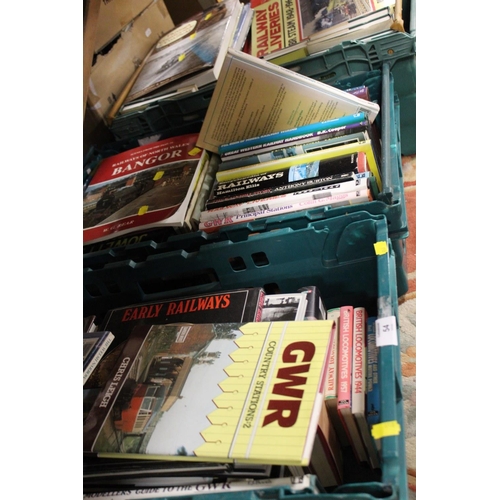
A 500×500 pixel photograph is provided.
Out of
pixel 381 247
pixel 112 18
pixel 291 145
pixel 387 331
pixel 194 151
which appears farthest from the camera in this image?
pixel 112 18

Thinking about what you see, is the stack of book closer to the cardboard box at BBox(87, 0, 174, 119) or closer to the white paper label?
the white paper label

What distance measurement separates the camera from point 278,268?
975 mm

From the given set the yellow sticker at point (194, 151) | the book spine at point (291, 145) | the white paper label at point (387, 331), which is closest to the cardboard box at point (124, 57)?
the yellow sticker at point (194, 151)

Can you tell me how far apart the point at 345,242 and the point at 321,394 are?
1.17 ft

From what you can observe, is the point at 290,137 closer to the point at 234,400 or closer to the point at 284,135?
the point at 284,135

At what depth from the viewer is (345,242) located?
92 cm

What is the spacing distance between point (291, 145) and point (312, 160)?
7 centimetres

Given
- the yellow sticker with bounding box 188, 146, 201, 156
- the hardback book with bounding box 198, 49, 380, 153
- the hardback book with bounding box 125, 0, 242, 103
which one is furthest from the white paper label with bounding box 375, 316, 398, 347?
the hardback book with bounding box 125, 0, 242, 103

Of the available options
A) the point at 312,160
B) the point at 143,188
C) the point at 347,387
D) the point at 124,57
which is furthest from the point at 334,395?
the point at 124,57
